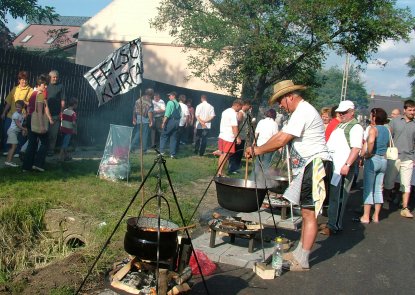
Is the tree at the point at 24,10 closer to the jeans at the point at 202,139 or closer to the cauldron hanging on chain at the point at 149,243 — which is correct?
the jeans at the point at 202,139

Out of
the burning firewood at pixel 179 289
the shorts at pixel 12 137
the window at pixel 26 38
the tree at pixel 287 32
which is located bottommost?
the burning firewood at pixel 179 289

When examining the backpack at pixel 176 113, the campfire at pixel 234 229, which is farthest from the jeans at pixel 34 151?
the backpack at pixel 176 113

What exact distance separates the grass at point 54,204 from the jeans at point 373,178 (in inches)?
124

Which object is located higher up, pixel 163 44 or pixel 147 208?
pixel 163 44

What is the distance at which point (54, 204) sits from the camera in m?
6.47

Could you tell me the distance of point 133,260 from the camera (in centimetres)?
401

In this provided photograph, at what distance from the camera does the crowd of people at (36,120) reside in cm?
824

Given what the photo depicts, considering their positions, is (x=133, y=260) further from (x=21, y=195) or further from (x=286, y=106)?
(x=21, y=195)

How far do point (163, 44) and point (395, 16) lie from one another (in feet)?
57.8

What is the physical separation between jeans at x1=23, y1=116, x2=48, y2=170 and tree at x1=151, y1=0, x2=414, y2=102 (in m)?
7.22

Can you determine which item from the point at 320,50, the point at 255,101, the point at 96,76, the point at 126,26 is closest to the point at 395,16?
the point at 320,50

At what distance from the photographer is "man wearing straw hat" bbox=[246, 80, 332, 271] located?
16.5ft

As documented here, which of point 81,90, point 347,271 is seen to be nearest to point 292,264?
point 347,271

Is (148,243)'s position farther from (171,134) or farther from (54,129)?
(171,134)
